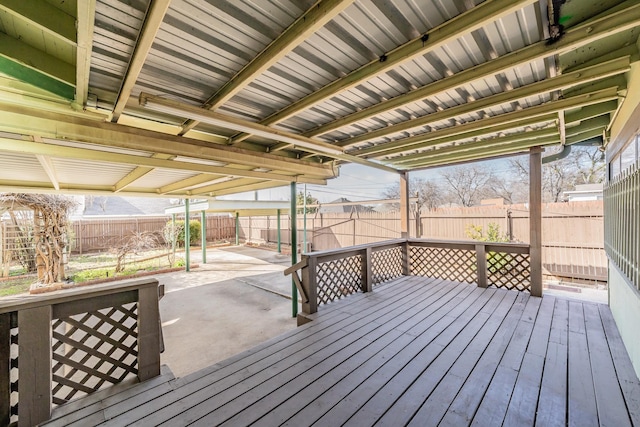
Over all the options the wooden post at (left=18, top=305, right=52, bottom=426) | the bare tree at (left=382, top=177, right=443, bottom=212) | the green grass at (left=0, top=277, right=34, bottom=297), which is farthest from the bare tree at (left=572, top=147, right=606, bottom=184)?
the green grass at (left=0, top=277, right=34, bottom=297)

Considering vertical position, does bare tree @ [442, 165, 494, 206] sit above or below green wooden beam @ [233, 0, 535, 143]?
above

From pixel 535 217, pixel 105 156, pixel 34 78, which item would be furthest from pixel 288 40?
pixel 535 217

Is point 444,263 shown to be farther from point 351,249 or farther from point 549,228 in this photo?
→ point 549,228

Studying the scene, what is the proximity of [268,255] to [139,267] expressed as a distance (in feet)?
16.8

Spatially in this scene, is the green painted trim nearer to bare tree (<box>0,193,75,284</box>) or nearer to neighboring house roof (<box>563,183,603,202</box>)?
bare tree (<box>0,193,75,284</box>)

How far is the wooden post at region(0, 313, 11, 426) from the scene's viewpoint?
1.77 metres

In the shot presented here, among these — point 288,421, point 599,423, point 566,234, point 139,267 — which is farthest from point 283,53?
point 139,267

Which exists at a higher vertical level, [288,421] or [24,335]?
[24,335]

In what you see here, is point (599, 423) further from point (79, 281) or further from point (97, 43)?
point (79, 281)

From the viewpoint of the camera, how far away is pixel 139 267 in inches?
397

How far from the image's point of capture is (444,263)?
5520mm

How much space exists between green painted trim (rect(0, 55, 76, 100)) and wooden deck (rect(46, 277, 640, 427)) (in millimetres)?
2354

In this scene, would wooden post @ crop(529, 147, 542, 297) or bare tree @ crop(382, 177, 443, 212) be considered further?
bare tree @ crop(382, 177, 443, 212)

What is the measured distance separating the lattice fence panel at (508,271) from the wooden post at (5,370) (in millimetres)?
6081
